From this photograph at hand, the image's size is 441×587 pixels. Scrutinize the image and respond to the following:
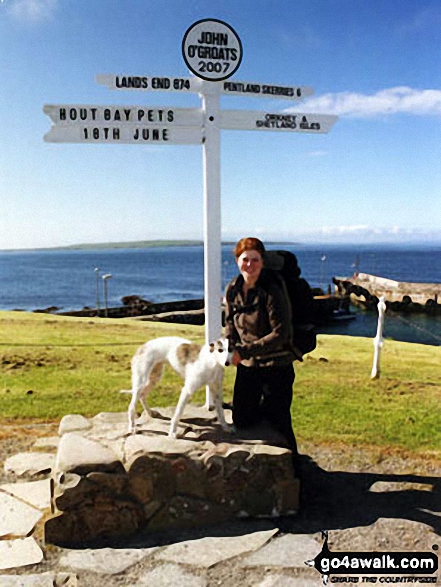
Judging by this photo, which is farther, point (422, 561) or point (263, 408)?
point (263, 408)

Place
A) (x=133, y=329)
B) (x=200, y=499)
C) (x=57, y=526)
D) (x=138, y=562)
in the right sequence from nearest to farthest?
1. (x=138, y=562)
2. (x=57, y=526)
3. (x=200, y=499)
4. (x=133, y=329)

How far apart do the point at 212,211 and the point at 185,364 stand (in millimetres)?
1672

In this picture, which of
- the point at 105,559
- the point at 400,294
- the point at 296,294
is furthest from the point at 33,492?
the point at 400,294

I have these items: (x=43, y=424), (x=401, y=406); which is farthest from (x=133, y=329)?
(x=401, y=406)

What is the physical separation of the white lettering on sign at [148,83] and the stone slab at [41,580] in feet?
13.5

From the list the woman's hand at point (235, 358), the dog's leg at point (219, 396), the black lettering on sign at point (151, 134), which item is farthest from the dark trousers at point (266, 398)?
the black lettering on sign at point (151, 134)

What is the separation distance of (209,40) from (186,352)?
298 cm

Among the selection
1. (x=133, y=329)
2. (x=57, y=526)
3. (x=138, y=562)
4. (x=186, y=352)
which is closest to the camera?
(x=138, y=562)

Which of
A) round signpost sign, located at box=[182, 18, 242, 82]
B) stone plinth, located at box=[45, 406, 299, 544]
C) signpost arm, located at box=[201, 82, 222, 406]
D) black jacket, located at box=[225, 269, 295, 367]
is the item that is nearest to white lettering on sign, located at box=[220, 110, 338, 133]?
signpost arm, located at box=[201, 82, 222, 406]

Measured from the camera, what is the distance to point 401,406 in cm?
664

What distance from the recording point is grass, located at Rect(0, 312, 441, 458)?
19.7 feet

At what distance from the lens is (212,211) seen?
520 cm

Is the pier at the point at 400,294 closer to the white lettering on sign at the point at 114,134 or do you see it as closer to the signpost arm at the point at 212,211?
the signpost arm at the point at 212,211

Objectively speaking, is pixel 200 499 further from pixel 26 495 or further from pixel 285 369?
pixel 26 495
